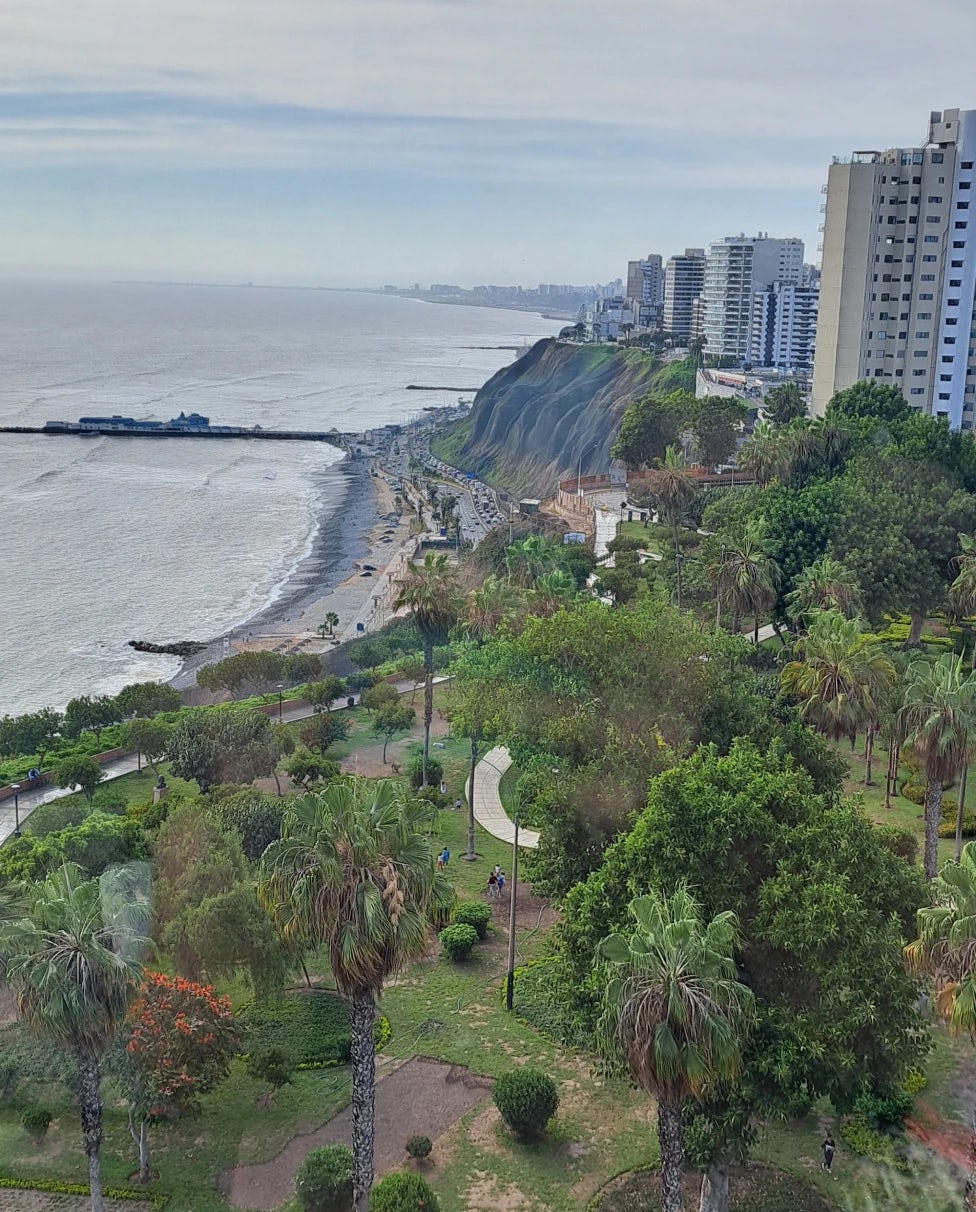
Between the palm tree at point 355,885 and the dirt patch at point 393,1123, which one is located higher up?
the palm tree at point 355,885

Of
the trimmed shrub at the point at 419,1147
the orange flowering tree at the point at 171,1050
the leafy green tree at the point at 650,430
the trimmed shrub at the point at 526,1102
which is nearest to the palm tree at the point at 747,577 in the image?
the trimmed shrub at the point at 526,1102

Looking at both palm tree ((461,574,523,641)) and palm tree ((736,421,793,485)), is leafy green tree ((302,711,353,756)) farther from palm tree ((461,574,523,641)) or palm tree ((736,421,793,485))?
palm tree ((736,421,793,485))

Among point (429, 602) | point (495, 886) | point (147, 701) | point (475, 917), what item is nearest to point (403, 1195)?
point (475, 917)

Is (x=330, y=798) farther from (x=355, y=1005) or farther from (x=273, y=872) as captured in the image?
(x=355, y=1005)

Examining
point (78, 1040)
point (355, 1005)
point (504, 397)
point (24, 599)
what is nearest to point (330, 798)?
point (355, 1005)

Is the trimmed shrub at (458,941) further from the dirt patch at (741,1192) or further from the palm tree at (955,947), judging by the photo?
the palm tree at (955,947)
